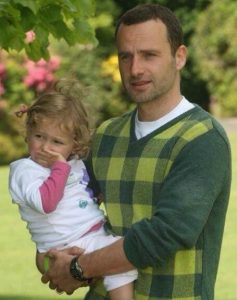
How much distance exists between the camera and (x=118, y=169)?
3318 mm

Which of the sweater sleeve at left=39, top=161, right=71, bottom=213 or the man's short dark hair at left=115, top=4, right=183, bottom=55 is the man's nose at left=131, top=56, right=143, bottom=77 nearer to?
the man's short dark hair at left=115, top=4, right=183, bottom=55

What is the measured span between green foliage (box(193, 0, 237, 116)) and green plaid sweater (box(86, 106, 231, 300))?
22.6m

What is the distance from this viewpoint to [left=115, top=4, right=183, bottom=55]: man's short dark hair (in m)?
3.24

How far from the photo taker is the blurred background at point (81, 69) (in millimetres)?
5094

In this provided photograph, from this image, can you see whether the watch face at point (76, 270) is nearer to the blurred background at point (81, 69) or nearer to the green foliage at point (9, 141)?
the blurred background at point (81, 69)

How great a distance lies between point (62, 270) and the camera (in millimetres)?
3295

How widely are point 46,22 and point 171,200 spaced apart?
2.25 meters

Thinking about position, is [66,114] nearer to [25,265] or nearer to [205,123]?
[205,123]

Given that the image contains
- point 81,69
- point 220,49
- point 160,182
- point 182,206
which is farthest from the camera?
point 220,49

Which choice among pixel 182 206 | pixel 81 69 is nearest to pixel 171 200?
pixel 182 206

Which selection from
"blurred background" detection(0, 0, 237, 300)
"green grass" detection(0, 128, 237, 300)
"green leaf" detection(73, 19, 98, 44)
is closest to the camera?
"blurred background" detection(0, 0, 237, 300)

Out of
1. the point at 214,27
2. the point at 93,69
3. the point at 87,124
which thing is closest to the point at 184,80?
the point at 214,27

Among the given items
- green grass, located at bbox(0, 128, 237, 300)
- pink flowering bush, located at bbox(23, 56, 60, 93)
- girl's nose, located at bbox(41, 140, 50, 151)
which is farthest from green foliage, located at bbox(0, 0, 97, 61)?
pink flowering bush, located at bbox(23, 56, 60, 93)

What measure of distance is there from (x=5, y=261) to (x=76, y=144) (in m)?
7.01
